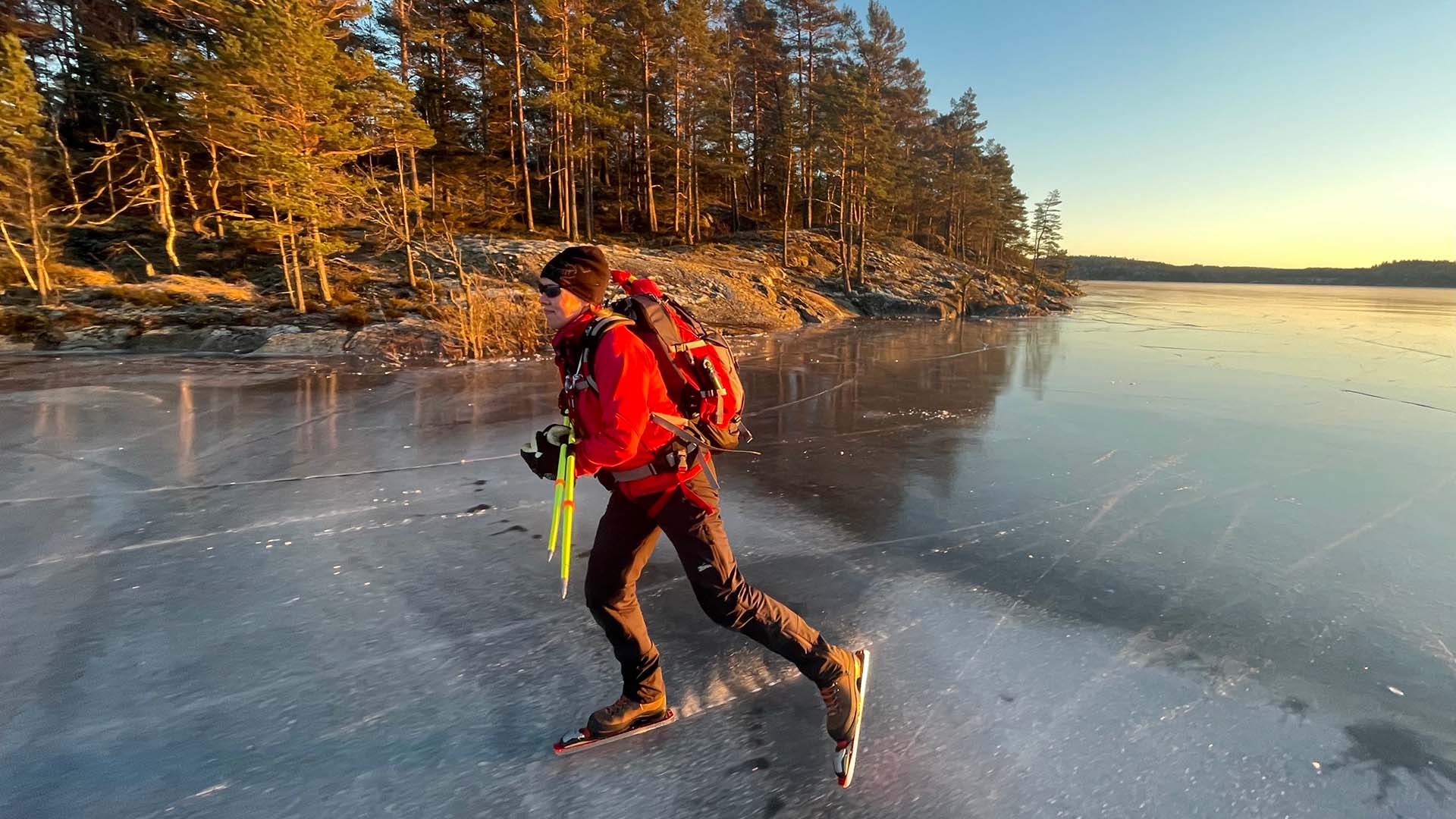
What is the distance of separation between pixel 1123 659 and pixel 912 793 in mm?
1527

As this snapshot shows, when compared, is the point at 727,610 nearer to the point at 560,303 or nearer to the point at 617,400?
the point at 617,400

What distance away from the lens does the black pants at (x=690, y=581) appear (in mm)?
2277

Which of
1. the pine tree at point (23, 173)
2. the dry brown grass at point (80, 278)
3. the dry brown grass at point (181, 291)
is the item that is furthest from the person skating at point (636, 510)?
the dry brown grass at point (80, 278)

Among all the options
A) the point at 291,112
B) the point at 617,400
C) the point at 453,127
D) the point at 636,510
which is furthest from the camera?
the point at 453,127

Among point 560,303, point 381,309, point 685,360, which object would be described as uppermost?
point 381,309

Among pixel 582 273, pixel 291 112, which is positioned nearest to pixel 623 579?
pixel 582 273

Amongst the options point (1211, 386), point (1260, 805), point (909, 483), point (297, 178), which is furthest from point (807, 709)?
point (297, 178)

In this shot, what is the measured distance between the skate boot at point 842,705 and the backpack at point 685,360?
978 millimetres

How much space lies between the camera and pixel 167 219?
20016 mm

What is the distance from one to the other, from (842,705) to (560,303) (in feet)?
6.00

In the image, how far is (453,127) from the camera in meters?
34.0

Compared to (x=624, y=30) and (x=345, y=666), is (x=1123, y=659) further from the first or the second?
(x=624, y=30)

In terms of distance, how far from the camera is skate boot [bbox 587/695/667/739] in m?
2.38

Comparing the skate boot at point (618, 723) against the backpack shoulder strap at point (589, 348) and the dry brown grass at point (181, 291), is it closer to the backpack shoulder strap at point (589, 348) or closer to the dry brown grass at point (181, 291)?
the backpack shoulder strap at point (589, 348)
